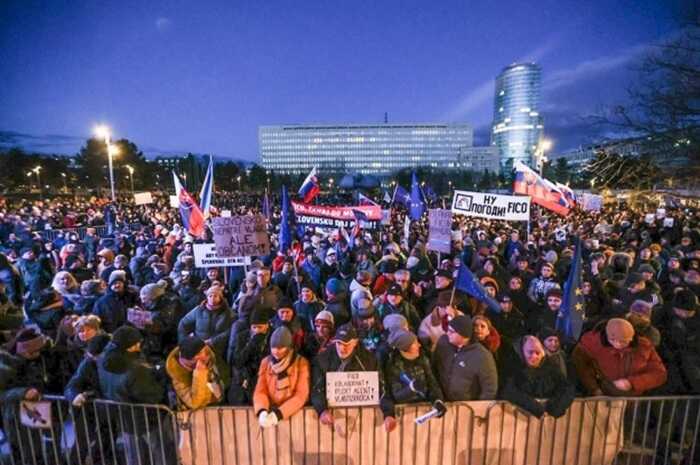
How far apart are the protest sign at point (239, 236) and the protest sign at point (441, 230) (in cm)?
356

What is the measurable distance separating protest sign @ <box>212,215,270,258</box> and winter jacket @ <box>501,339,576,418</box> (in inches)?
162

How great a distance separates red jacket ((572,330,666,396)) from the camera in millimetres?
3375

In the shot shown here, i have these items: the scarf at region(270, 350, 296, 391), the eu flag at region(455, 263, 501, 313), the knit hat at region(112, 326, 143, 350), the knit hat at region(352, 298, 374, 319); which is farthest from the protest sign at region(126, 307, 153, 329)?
the eu flag at region(455, 263, 501, 313)

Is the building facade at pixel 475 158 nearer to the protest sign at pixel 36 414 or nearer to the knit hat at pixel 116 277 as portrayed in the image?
the knit hat at pixel 116 277

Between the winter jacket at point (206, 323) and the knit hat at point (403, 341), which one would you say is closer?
the knit hat at point (403, 341)

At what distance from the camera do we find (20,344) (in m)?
3.48

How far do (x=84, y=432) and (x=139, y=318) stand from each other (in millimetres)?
1544

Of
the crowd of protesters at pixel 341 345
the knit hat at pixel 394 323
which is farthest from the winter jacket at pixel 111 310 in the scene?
the knit hat at pixel 394 323

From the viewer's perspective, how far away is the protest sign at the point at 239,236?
239 inches

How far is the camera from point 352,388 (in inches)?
124

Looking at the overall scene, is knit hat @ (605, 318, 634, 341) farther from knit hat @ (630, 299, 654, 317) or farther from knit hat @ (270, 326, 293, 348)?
knit hat @ (270, 326, 293, 348)

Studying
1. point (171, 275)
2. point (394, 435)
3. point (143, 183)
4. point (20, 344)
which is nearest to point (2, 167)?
point (143, 183)

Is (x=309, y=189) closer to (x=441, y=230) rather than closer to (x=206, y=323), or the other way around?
(x=441, y=230)

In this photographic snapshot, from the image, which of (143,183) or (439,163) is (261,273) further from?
(439,163)
